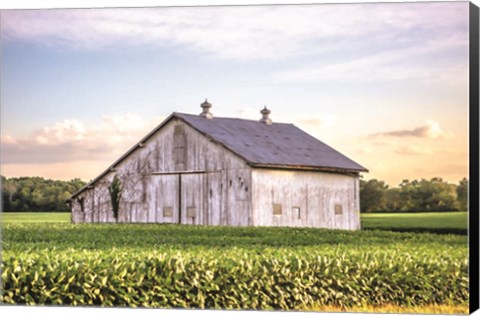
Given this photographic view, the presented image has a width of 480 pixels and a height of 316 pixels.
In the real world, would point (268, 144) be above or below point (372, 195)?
above

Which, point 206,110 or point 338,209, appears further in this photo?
point 338,209

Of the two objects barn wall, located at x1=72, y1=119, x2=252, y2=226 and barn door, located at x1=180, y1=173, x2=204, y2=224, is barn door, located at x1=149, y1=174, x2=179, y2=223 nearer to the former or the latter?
barn wall, located at x1=72, y1=119, x2=252, y2=226

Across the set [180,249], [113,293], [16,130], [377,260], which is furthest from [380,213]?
[16,130]

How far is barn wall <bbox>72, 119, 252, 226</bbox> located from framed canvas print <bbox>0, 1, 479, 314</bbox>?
125mm

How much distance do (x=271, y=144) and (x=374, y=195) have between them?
9.59 feet

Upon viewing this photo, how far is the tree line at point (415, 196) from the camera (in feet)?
47.1

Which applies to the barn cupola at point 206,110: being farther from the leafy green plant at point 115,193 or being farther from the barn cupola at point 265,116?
the leafy green plant at point 115,193

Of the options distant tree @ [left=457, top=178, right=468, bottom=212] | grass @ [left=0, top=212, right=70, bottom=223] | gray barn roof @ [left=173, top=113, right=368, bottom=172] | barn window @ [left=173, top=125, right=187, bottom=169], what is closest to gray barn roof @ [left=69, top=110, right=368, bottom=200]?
gray barn roof @ [left=173, top=113, right=368, bottom=172]

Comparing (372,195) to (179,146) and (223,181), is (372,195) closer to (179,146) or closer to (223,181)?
(223,181)

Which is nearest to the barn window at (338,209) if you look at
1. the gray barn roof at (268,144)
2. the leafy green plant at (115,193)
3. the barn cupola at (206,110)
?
the gray barn roof at (268,144)

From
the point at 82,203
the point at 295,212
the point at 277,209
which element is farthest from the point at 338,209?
the point at 82,203

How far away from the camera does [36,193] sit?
1648 cm

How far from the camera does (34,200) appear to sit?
16.4 metres

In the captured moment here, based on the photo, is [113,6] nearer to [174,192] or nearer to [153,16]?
[153,16]
